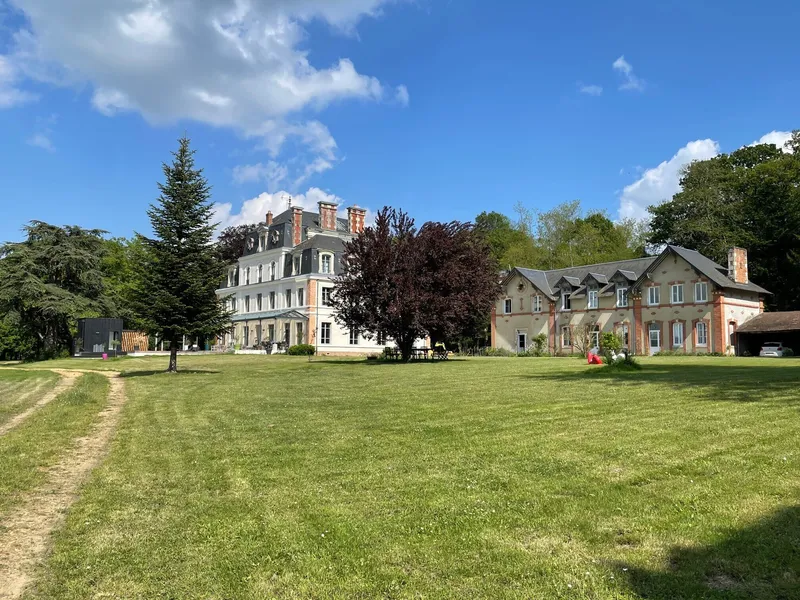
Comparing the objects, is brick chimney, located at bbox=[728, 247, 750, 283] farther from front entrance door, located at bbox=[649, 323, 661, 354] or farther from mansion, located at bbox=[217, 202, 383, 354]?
mansion, located at bbox=[217, 202, 383, 354]

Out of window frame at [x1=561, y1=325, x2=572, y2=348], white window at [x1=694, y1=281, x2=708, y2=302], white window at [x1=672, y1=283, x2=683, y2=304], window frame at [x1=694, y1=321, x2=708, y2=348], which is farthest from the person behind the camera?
window frame at [x1=561, y1=325, x2=572, y2=348]

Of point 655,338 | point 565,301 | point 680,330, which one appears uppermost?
point 565,301

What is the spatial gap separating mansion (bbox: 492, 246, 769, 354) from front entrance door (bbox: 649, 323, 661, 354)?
27mm

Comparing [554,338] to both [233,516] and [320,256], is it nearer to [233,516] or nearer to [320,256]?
[320,256]

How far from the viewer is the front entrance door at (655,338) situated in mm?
44156

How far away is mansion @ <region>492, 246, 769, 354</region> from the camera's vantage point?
136 feet

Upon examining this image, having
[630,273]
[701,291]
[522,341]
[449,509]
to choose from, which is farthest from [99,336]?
[449,509]

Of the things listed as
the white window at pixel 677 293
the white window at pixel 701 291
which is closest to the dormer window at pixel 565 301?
the white window at pixel 677 293

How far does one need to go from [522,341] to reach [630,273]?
35.6 feet

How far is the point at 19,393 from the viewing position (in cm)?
1578

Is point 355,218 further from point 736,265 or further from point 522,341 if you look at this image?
point 736,265

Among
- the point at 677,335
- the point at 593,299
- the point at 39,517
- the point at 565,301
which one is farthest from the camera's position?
the point at 565,301

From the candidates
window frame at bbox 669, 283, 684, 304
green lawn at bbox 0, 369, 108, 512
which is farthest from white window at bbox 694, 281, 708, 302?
green lawn at bbox 0, 369, 108, 512

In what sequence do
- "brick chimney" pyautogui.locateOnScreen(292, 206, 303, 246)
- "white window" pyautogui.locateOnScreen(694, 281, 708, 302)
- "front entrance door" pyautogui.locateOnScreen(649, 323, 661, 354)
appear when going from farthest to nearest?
"brick chimney" pyautogui.locateOnScreen(292, 206, 303, 246) → "front entrance door" pyautogui.locateOnScreen(649, 323, 661, 354) → "white window" pyautogui.locateOnScreen(694, 281, 708, 302)
